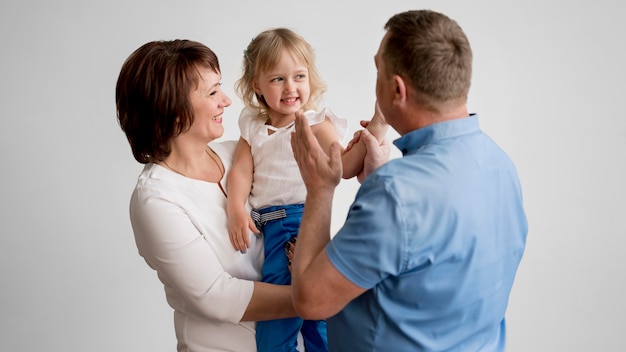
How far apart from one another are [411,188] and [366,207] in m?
0.11

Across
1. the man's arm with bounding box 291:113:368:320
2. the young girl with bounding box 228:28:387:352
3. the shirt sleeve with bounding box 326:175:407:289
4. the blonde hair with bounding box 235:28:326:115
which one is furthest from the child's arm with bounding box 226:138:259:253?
the shirt sleeve with bounding box 326:175:407:289

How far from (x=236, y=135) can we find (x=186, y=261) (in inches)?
81.1

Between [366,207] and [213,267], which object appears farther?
Result: [213,267]

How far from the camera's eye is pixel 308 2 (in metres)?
4.19

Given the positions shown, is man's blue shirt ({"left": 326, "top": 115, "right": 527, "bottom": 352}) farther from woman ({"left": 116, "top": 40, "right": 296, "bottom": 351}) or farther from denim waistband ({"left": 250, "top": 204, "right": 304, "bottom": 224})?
denim waistband ({"left": 250, "top": 204, "right": 304, "bottom": 224})

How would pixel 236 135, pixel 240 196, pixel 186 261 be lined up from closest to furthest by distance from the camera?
pixel 186 261, pixel 240 196, pixel 236 135

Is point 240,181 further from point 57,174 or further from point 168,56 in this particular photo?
point 57,174

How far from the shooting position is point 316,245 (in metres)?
1.72

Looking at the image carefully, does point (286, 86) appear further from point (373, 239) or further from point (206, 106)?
point (373, 239)

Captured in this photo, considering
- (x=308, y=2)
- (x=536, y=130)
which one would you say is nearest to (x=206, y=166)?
(x=308, y=2)

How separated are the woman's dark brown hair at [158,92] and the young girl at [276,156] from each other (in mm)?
287

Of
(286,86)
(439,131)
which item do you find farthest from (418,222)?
(286,86)

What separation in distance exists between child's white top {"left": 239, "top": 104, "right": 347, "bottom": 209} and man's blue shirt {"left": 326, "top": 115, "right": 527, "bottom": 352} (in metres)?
0.64

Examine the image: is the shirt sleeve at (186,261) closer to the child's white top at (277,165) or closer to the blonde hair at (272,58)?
the child's white top at (277,165)
